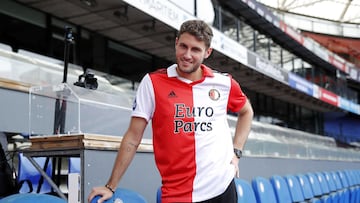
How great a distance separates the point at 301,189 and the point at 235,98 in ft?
8.78

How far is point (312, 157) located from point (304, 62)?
9.41 meters

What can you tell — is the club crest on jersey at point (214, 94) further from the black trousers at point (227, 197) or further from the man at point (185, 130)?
the black trousers at point (227, 197)

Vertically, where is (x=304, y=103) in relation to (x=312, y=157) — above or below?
above

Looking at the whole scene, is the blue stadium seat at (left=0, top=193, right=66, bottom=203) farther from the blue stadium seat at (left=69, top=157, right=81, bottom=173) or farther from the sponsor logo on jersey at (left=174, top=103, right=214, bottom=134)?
the blue stadium seat at (left=69, top=157, right=81, bottom=173)

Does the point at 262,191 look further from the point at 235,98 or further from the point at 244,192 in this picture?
the point at 235,98

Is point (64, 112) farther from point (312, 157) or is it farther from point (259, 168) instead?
point (312, 157)

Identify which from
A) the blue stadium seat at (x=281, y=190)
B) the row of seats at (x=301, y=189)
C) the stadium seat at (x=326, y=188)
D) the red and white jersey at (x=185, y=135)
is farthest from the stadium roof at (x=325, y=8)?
the red and white jersey at (x=185, y=135)

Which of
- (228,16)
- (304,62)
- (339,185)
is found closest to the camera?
(339,185)

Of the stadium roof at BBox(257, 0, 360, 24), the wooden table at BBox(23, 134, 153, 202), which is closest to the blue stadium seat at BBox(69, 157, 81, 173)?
the wooden table at BBox(23, 134, 153, 202)

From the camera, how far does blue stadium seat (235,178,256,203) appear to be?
8.84 feet

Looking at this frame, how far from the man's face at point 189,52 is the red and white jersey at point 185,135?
81 millimetres

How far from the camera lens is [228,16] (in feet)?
35.3

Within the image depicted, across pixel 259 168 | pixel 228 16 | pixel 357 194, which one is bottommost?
pixel 357 194

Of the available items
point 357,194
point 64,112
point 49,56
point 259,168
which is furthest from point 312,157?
point 64,112
